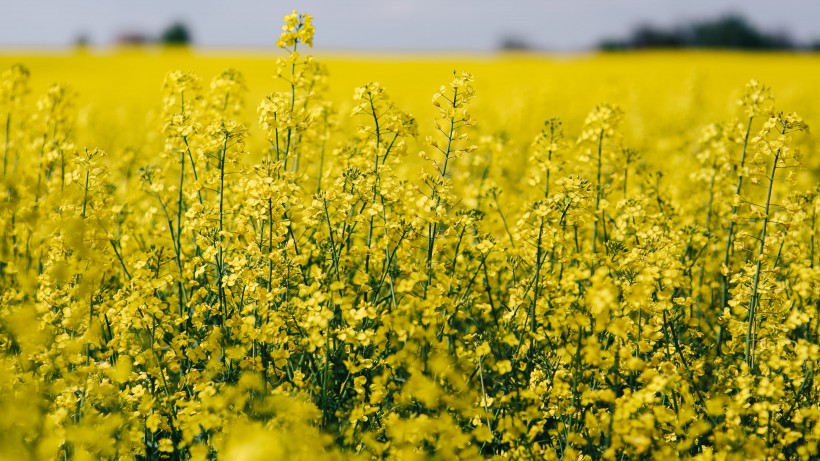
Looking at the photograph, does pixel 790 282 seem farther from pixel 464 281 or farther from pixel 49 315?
pixel 49 315

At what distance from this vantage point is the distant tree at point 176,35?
74312 millimetres

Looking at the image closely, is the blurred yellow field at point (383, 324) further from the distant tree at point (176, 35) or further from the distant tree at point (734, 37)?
the distant tree at point (176, 35)

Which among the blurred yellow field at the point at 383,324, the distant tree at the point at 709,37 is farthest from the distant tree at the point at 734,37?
the blurred yellow field at the point at 383,324

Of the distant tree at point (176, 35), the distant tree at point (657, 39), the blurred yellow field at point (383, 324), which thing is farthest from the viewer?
the distant tree at point (176, 35)

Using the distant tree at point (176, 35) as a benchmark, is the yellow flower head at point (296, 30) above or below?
below

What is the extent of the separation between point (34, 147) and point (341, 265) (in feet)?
9.94

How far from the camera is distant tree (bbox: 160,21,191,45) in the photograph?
7431 centimetres

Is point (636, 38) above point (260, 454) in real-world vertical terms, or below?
above

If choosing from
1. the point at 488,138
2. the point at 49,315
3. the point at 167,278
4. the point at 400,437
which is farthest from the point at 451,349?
the point at 488,138

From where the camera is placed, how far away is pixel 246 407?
9.49 feet

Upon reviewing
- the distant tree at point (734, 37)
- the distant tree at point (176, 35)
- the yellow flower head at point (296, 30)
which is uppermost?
the distant tree at point (734, 37)

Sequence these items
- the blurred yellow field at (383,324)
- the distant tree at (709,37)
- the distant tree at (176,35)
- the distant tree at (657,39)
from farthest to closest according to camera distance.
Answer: the distant tree at (176,35)
the distant tree at (657,39)
the distant tree at (709,37)
the blurred yellow field at (383,324)

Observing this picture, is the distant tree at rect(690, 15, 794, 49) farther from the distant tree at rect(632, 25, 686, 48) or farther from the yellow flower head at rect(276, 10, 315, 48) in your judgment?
the yellow flower head at rect(276, 10, 315, 48)

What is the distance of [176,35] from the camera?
74562mm
